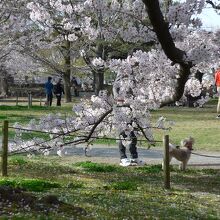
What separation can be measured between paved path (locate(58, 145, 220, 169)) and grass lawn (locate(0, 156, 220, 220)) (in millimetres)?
789

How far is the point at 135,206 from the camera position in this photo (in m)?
8.52

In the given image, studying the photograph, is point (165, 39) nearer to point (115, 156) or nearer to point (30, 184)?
point (30, 184)

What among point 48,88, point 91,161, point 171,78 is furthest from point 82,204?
point 48,88

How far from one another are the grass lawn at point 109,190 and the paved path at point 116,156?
79 centimetres

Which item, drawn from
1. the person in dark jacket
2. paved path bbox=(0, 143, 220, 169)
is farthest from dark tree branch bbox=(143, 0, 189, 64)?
the person in dark jacket

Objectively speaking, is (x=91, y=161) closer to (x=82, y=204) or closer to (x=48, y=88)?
(x=82, y=204)

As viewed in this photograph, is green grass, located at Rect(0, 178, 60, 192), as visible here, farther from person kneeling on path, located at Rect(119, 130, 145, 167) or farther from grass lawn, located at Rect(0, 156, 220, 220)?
person kneeling on path, located at Rect(119, 130, 145, 167)

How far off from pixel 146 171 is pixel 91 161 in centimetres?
192

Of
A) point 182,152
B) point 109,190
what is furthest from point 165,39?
point 182,152

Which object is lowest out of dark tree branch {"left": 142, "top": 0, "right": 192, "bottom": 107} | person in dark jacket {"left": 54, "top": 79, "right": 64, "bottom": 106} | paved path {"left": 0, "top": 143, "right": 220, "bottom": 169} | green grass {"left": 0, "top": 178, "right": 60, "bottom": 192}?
paved path {"left": 0, "top": 143, "right": 220, "bottom": 169}

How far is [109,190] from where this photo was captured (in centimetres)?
1034

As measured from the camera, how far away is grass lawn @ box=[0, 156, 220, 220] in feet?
25.3

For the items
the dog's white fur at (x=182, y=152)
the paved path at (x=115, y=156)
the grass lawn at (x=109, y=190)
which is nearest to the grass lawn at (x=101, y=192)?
the grass lawn at (x=109, y=190)

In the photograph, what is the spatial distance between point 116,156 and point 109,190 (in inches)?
206
